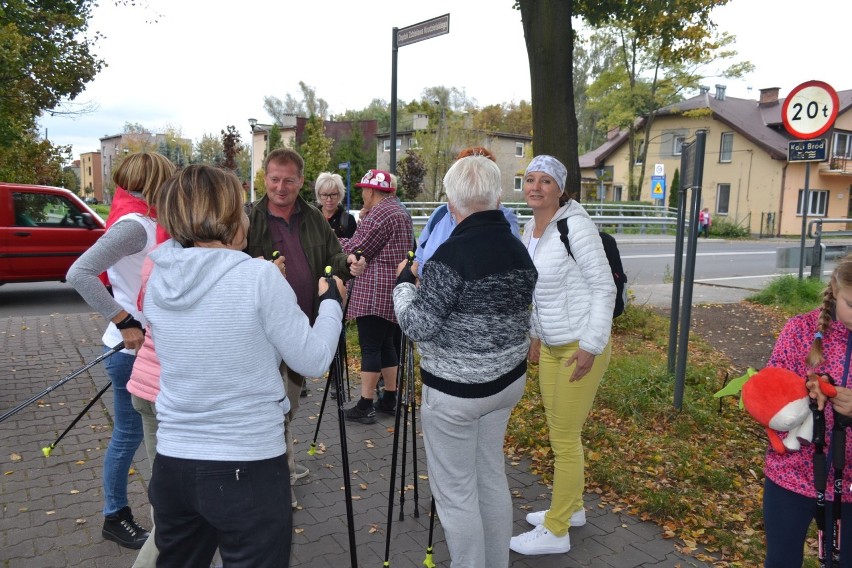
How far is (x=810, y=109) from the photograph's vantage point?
26.1 ft

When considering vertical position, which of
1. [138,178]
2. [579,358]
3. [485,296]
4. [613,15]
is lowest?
[579,358]

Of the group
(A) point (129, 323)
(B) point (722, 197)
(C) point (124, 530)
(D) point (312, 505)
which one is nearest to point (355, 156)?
(B) point (722, 197)

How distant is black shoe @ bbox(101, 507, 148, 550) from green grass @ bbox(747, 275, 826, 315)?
10.0m

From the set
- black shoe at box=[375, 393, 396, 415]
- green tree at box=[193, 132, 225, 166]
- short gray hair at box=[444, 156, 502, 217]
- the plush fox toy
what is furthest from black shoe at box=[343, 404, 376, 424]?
green tree at box=[193, 132, 225, 166]

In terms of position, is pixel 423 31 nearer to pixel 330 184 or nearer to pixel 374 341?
pixel 330 184

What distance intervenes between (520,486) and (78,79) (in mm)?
15276

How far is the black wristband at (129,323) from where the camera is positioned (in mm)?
3002

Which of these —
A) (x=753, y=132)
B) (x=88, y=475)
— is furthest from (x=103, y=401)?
(x=753, y=132)

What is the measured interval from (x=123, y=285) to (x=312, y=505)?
182 centimetres

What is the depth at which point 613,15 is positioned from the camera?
8.55 meters

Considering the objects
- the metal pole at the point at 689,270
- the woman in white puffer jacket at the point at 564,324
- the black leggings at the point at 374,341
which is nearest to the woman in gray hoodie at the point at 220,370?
the woman in white puffer jacket at the point at 564,324

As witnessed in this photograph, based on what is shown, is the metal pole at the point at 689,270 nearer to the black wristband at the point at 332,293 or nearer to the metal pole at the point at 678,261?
the metal pole at the point at 678,261

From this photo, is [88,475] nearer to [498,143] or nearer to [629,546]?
[629,546]

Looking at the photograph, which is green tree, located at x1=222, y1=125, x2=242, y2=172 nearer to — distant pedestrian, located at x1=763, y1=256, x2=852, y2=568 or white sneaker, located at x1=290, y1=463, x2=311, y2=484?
white sneaker, located at x1=290, y1=463, x2=311, y2=484
